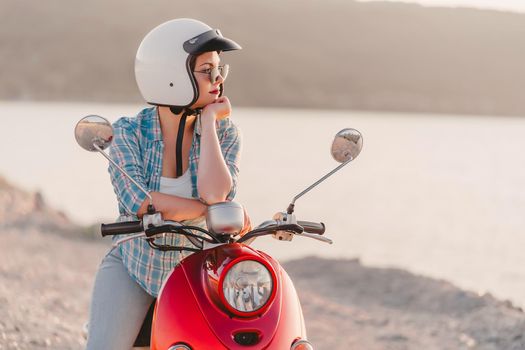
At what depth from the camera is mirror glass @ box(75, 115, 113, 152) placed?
264cm

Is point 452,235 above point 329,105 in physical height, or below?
below

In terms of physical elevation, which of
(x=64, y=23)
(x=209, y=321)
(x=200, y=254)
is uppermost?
(x=64, y=23)

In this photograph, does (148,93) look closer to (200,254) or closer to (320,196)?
(200,254)

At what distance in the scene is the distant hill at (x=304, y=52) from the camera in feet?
283

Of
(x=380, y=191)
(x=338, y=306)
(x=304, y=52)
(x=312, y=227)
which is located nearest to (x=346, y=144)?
(x=312, y=227)

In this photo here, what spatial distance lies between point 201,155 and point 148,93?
0.38m

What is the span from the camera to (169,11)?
110 metres

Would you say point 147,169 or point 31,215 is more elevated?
point 147,169

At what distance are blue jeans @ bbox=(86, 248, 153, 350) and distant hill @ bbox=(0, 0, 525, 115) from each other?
248 feet

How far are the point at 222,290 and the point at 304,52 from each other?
103 meters

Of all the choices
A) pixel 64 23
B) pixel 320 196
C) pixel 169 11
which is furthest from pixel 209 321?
A: pixel 169 11

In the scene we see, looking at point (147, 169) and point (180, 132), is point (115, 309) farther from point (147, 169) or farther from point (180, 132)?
point (180, 132)

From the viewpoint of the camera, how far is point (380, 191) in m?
25.0

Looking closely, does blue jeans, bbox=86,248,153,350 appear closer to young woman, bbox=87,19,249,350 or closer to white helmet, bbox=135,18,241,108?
young woman, bbox=87,19,249,350
